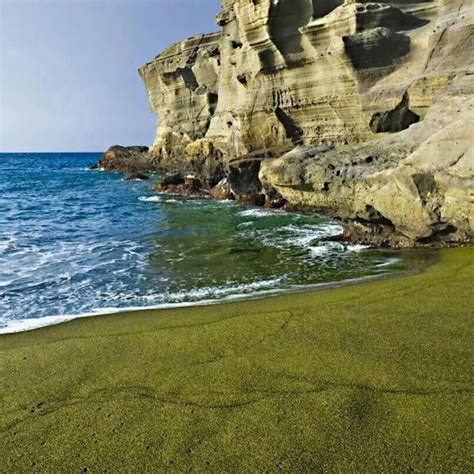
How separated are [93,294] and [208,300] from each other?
99.1 inches

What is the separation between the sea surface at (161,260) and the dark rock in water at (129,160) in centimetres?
3360

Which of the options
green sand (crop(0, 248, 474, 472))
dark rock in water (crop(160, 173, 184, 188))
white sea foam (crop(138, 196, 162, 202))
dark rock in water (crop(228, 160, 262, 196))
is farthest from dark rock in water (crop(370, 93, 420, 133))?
dark rock in water (crop(160, 173, 184, 188))

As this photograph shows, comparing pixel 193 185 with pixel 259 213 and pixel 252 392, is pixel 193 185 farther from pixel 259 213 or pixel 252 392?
pixel 252 392

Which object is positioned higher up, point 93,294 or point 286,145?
point 286,145

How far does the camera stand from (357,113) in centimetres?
2200

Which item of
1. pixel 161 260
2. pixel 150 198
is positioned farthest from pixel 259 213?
pixel 150 198

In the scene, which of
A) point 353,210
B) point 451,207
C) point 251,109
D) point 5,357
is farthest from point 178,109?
point 5,357

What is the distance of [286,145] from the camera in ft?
85.5

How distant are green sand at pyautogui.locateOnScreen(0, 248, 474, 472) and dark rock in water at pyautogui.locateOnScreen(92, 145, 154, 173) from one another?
162ft

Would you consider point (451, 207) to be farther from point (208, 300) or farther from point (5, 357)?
point (5, 357)

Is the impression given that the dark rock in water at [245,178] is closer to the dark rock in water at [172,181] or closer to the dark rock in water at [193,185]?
the dark rock in water at [193,185]

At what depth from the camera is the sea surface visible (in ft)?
29.2

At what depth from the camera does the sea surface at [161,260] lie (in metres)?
8.91

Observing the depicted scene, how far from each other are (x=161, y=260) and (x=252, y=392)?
8451 millimetres
